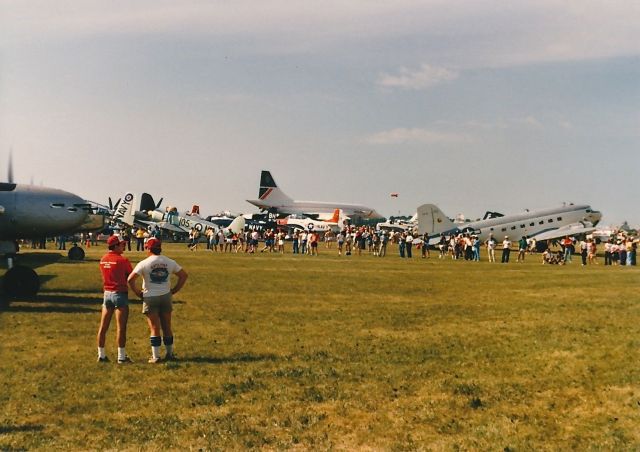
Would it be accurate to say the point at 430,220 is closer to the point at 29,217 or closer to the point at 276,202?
the point at 29,217

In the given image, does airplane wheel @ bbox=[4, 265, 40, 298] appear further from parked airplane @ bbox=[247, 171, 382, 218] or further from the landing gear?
parked airplane @ bbox=[247, 171, 382, 218]

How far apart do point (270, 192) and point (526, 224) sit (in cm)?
8983

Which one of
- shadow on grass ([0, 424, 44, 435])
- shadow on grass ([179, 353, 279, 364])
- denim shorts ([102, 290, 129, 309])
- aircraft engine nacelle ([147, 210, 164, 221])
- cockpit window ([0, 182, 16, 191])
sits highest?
aircraft engine nacelle ([147, 210, 164, 221])

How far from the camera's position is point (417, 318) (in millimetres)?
16594

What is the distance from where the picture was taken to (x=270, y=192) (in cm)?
14838

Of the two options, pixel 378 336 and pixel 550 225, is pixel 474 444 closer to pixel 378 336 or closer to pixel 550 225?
pixel 378 336

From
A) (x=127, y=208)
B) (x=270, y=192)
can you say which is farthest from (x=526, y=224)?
(x=270, y=192)

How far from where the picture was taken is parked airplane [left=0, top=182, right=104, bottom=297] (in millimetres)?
17031

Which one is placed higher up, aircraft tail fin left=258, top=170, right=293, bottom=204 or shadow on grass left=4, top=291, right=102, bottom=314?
aircraft tail fin left=258, top=170, right=293, bottom=204

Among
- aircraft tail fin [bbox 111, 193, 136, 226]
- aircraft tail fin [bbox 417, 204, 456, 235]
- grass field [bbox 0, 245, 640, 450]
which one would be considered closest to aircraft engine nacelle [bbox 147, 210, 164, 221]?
aircraft tail fin [bbox 111, 193, 136, 226]

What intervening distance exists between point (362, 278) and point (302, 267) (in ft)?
23.5

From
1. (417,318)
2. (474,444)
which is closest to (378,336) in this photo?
(417,318)

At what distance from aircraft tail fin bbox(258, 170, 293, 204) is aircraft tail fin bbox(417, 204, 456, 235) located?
87.2m

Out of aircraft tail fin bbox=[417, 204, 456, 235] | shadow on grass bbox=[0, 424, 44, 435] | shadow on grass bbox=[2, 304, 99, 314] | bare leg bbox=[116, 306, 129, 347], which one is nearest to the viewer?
shadow on grass bbox=[0, 424, 44, 435]
